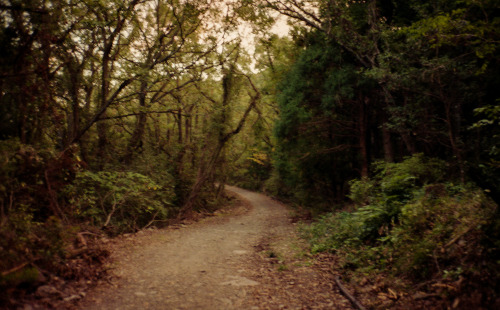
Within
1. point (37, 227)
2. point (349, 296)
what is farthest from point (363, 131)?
point (37, 227)

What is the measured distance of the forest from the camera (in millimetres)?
3943

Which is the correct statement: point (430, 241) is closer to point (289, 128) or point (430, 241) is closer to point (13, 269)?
point (13, 269)

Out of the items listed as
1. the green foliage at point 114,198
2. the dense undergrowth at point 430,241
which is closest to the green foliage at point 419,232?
the dense undergrowth at point 430,241

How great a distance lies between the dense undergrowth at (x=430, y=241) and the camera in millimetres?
3180

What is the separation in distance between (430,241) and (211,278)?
3.69 m

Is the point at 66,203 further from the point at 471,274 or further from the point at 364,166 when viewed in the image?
the point at 364,166

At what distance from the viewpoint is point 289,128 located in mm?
13414

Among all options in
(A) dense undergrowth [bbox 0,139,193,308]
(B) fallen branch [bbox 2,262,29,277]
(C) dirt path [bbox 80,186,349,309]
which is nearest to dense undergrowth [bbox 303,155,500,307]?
(C) dirt path [bbox 80,186,349,309]

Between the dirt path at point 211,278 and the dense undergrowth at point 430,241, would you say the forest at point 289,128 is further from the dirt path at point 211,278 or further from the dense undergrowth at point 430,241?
the dirt path at point 211,278

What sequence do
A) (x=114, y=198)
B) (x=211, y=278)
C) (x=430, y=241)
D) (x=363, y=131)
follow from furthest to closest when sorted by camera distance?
(x=363, y=131), (x=114, y=198), (x=211, y=278), (x=430, y=241)

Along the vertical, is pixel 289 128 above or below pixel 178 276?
above

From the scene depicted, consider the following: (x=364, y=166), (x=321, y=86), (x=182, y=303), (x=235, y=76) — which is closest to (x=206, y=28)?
(x=235, y=76)

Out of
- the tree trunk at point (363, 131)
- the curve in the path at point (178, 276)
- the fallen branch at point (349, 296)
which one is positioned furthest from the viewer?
the tree trunk at point (363, 131)

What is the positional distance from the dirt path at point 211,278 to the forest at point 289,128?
718mm
